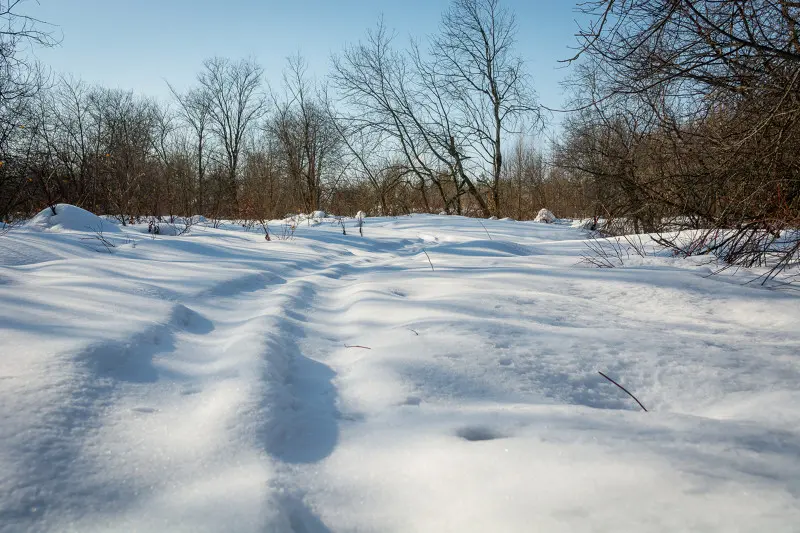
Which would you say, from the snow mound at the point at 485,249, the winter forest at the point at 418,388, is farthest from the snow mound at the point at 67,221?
the snow mound at the point at 485,249

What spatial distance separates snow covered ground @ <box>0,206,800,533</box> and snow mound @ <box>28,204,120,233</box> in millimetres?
3059

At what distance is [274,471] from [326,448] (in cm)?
16

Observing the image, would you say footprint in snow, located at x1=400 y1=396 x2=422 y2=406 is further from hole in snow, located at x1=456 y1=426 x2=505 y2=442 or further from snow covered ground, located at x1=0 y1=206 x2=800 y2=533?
hole in snow, located at x1=456 y1=426 x2=505 y2=442

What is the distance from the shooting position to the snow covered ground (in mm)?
750

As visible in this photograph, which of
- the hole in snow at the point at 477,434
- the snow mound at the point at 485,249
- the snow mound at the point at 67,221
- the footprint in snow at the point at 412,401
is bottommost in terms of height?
the footprint in snow at the point at 412,401

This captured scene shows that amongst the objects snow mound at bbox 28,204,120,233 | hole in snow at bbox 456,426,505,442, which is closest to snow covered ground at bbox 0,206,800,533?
hole in snow at bbox 456,426,505,442

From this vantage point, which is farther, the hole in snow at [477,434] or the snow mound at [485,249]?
the snow mound at [485,249]

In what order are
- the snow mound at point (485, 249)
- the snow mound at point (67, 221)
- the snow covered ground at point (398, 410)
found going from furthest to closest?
1. the snow mound at point (67, 221)
2. the snow mound at point (485, 249)
3. the snow covered ground at point (398, 410)

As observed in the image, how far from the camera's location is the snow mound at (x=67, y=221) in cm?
507

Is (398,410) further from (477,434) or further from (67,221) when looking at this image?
(67,221)

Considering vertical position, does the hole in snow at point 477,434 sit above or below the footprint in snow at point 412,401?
above

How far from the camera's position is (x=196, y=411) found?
44.8 inches

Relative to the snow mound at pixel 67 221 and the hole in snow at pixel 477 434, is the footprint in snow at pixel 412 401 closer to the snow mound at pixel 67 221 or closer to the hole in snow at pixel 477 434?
the hole in snow at pixel 477 434

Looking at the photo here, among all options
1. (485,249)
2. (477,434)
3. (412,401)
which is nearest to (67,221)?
(485,249)
